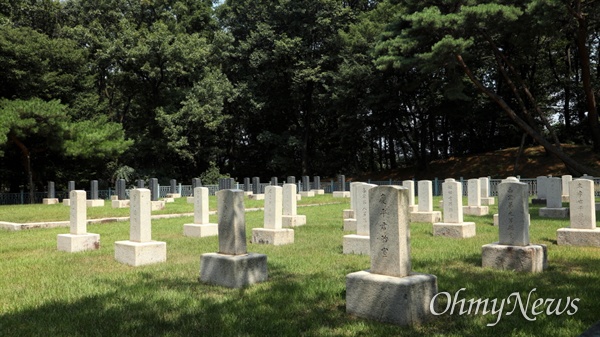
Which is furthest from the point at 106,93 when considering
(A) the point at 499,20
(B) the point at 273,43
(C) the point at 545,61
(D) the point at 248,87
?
(C) the point at 545,61

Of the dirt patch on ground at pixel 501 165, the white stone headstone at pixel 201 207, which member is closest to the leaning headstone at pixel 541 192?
the dirt patch on ground at pixel 501 165

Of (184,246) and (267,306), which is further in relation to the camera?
(184,246)

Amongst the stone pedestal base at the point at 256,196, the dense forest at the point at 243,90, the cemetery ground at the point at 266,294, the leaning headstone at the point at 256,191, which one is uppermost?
the dense forest at the point at 243,90

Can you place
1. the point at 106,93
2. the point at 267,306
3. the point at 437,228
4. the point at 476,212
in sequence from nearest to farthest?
the point at 267,306 < the point at 437,228 < the point at 476,212 < the point at 106,93

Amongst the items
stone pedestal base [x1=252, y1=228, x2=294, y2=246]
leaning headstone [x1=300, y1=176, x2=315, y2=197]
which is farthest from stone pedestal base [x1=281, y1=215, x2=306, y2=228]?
leaning headstone [x1=300, y1=176, x2=315, y2=197]

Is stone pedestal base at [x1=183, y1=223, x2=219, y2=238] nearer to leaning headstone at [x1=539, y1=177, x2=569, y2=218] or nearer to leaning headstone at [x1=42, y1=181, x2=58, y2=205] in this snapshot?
leaning headstone at [x1=539, y1=177, x2=569, y2=218]

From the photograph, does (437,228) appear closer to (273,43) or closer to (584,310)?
(584,310)

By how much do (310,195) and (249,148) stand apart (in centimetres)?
1600

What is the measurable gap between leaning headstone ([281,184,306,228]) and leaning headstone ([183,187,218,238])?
2229mm

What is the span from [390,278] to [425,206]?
9939 millimetres

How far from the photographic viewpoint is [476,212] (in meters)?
16.3

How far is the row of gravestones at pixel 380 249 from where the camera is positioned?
4797 mm

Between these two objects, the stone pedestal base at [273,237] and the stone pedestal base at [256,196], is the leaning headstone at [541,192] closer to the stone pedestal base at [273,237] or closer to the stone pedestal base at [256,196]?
the stone pedestal base at [273,237]

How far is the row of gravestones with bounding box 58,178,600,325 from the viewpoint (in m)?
4.80
